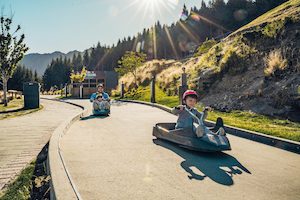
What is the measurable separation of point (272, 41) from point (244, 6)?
65.4 metres

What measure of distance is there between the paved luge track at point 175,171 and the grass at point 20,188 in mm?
741

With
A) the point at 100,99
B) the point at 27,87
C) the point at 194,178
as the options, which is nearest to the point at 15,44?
the point at 27,87

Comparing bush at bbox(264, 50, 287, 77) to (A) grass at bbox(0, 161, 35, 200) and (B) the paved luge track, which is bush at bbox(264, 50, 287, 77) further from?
(A) grass at bbox(0, 161, 35, 200)

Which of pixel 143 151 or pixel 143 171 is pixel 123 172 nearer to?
pixel 143 171

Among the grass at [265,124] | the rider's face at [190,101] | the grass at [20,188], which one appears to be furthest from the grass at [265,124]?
the grass at [20,188]

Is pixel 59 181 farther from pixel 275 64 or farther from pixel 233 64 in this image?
pixel 233 64

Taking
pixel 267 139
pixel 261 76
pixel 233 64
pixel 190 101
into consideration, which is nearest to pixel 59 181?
pixel 190 101

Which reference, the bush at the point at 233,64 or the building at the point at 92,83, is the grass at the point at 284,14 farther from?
the building at the point at 92,83

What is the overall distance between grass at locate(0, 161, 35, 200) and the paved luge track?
741 millimetres

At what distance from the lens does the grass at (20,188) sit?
4.39 metres

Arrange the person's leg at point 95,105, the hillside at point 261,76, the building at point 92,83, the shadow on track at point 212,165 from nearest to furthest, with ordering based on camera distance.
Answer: the shadow on track at point 212,165, the hillside at point 261,76, the person's leg at point 95,105, the building at point 92,83

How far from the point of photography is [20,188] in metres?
4.68

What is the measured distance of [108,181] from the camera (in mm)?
4570

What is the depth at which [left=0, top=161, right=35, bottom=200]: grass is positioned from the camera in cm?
439
